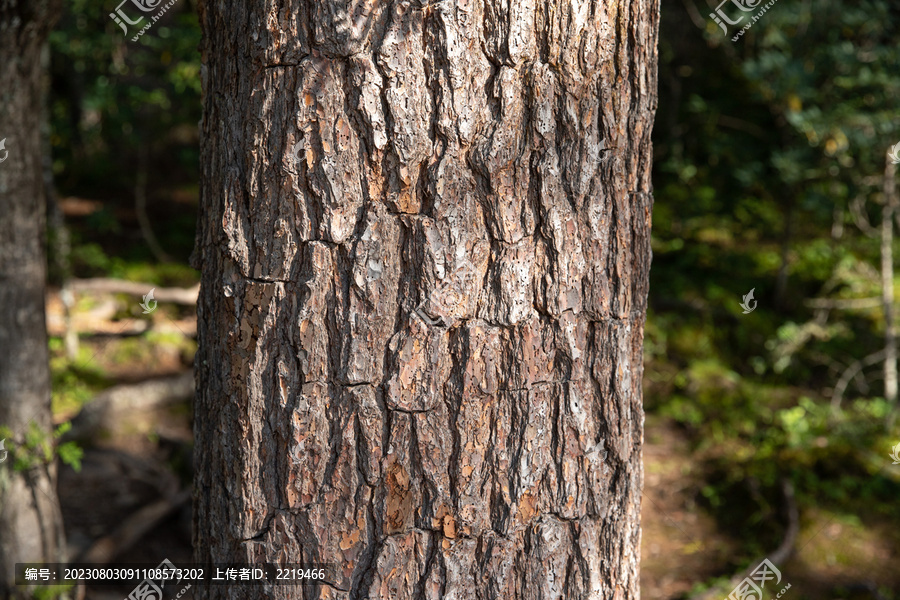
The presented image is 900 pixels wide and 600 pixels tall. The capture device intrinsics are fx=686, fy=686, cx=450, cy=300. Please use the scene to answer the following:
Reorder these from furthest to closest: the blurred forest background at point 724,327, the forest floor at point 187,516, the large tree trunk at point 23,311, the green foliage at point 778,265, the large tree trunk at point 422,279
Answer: the green foliage at point 778,265 → the blurred forest background at point 724,327 → the forest floor at point 187,516 → the large tree trunk at point 23,311 → the large tree trunk at point 422,279

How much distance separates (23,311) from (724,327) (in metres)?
5.50

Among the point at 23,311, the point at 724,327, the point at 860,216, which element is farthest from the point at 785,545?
the point at 23,311

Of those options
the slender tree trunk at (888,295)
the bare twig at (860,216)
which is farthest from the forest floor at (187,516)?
the bare twig at (860,216)

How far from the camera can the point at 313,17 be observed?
43.3 inches

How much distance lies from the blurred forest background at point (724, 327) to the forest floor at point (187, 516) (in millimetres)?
14

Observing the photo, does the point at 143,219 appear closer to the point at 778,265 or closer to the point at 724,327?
the point at 724,327

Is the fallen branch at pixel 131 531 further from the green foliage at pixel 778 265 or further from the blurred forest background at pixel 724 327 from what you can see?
the green foliage at pixel 778 265

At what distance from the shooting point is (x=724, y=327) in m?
6.33

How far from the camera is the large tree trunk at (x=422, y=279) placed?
1108mm

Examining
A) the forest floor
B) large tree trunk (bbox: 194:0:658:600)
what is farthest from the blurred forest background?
large tree trunk (bbox: 194:0:658:600)

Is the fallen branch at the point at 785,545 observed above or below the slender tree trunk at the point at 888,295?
below

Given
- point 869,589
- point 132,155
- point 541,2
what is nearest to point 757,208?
point 869,589

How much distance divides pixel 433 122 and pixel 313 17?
0.25 m

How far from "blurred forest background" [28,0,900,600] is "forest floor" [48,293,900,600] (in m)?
0.01
